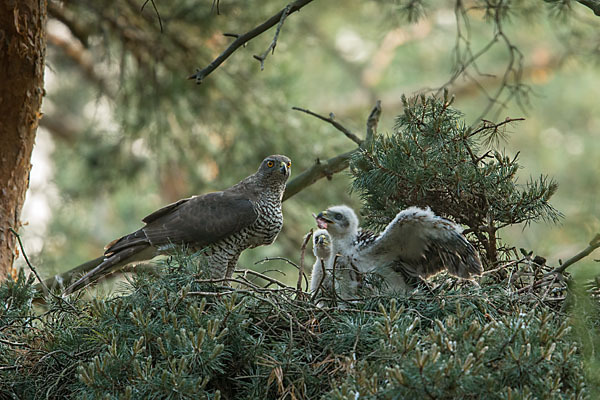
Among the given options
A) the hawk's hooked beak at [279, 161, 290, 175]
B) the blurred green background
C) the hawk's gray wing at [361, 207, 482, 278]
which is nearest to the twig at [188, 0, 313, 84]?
the blurred green background

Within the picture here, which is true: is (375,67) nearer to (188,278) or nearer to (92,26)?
(92,26)

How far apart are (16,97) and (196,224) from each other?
1.25 meters

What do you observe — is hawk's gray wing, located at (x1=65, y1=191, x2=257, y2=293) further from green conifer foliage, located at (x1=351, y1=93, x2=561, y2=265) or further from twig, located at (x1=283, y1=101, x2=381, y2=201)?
green conifer foliage, located at (x1=351, y1=93, x2=561, y2=265)

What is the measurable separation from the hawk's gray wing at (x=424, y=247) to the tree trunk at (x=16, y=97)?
1.95 meters

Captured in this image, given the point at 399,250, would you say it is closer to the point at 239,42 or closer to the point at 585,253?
the point at 585,253

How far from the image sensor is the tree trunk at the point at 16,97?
12.4 ft

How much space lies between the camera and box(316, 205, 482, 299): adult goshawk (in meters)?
3.31

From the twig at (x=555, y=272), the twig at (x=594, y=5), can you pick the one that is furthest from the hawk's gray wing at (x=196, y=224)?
the twig at (x=594, y=5)

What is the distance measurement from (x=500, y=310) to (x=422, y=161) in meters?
0.82

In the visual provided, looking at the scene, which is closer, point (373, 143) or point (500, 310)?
point (500, 310)

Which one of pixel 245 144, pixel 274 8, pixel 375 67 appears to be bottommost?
pixel 245 144

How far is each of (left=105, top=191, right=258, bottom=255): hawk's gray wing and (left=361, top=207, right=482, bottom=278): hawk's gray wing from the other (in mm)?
1022

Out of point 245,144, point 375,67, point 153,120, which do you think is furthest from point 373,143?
point 375,67

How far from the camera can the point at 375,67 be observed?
40.4 feet
